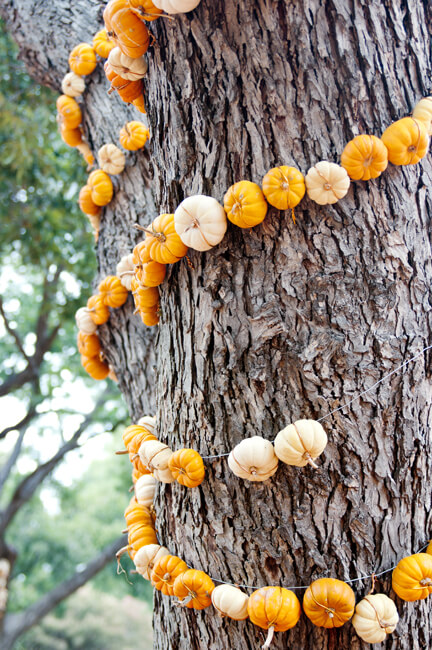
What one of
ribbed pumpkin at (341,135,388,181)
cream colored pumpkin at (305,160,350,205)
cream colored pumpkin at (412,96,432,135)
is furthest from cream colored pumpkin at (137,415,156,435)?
cream colored pumpkin at (412,96,432,135)


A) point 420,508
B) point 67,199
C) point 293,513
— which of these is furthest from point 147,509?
point 67,199

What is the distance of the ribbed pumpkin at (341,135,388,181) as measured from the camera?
1445 millimetres

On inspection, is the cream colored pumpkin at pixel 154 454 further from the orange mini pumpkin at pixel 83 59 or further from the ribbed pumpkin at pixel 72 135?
the orange mini pumpkin at pixel 83 59

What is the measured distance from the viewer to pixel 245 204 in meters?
1.43

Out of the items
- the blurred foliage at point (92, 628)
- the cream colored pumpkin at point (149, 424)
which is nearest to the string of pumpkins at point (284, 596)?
the cream colored pumpkin at point (149, 424)

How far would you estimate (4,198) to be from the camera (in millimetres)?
5590

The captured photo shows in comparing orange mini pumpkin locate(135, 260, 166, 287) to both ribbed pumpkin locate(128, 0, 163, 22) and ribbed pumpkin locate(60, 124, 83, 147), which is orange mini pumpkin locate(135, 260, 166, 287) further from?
ribbed pumpkin locate(60, 124, 83, 147)

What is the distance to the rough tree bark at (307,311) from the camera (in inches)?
57.1

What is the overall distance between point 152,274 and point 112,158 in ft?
2.99

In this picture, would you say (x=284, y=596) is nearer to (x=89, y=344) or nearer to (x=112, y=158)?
(x=89, y=344)

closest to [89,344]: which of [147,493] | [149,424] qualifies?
[149,424]

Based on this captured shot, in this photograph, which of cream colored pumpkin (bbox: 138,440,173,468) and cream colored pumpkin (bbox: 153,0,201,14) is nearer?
cream colored pumpkin (bbox: 153,0,201,14)

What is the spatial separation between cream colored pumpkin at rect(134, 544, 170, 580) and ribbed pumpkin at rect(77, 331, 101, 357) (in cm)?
105

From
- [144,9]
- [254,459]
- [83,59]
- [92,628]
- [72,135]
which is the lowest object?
[254,459]
